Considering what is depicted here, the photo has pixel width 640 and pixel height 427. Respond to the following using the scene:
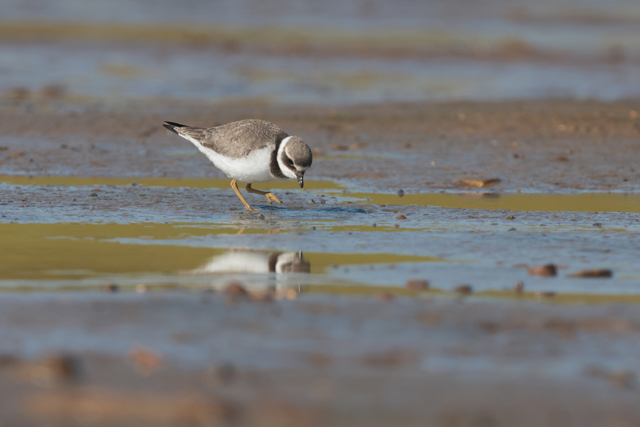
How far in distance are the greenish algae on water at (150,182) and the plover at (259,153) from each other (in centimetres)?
140

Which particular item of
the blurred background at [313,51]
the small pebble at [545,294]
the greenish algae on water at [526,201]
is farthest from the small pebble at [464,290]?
the blurred background at [313,51]

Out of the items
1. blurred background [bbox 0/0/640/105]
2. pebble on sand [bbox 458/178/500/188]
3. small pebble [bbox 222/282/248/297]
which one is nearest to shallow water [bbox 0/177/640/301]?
small pebble [bbox 222/282/248/297]

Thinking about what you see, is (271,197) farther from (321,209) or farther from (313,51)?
(313,51)

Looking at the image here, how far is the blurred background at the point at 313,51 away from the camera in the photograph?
65.0 feet

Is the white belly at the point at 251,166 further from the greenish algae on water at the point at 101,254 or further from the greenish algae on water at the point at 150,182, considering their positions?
the greenish algae on water at the point at 150,182

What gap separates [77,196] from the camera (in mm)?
10039

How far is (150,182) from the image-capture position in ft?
36.7

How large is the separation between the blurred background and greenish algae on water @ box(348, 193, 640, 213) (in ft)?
26.1

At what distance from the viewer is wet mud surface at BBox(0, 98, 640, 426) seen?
4.38 m

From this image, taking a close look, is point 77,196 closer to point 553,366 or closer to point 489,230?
point 489,230

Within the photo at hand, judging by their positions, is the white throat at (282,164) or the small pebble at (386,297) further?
the white throat at (282,164)

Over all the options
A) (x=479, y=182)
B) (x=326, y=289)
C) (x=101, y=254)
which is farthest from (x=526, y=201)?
(x=101, y=254)

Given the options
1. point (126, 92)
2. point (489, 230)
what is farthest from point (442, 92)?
point (489, 230)

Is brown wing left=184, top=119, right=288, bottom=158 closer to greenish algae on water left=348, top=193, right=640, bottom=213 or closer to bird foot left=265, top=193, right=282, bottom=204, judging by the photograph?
bird foot left=265, top=193, right=282, bottom=204
